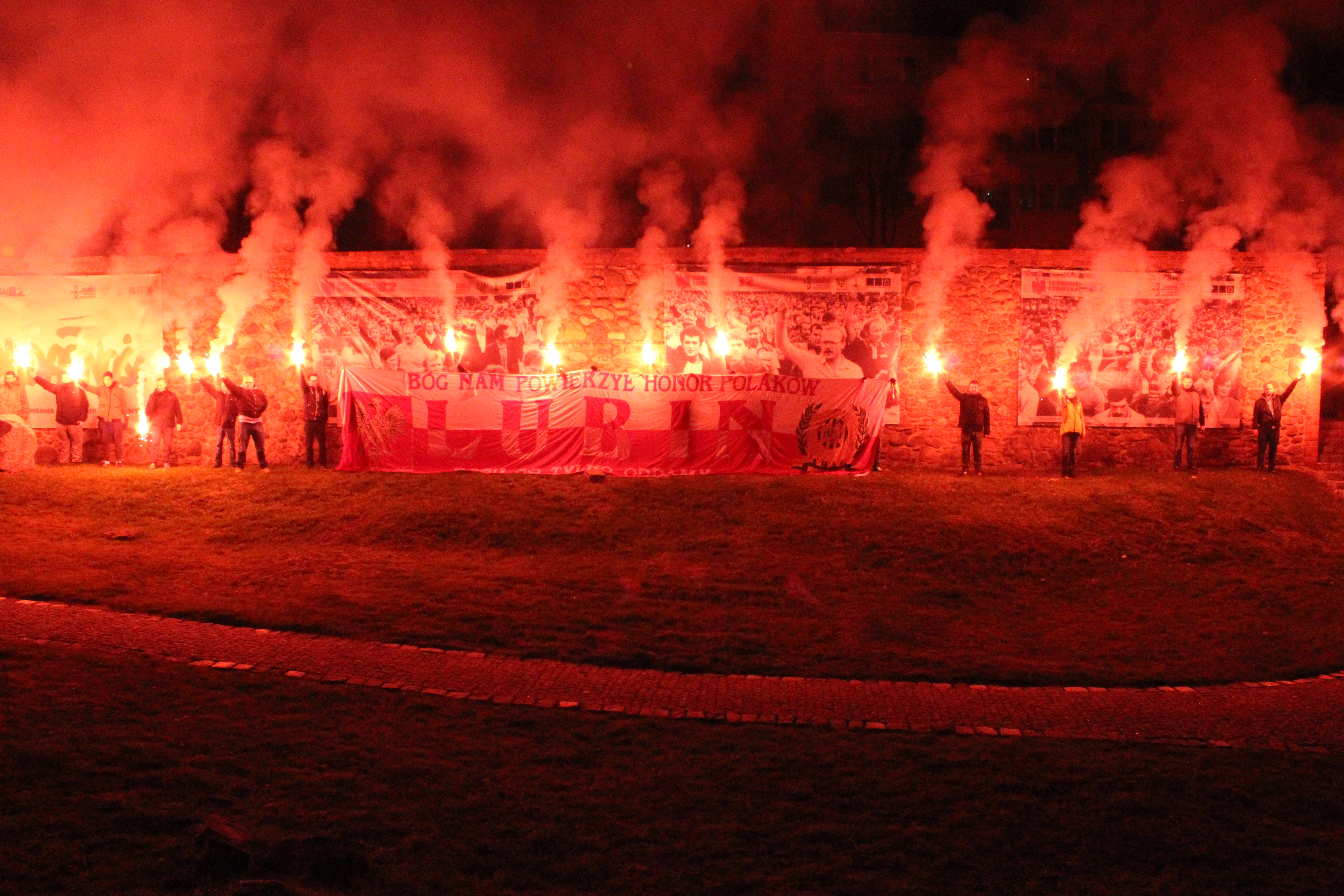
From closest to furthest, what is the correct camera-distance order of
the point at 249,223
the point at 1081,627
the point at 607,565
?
1. the point at 1081,627
2. the point at 607,565
3. the point at 249,223

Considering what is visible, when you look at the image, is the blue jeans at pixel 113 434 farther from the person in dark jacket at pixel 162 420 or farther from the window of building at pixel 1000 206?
the window of building at pixel 1000 206

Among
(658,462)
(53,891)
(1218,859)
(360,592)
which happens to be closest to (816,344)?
(658,462)

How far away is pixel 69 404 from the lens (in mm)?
17812

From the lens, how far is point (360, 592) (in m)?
9.62

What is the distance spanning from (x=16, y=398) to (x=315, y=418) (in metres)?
6.23

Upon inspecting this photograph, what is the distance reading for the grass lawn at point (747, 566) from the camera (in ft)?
27.6

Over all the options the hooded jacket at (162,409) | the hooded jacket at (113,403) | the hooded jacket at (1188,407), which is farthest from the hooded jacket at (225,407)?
the hooded jacket at (1188,407)

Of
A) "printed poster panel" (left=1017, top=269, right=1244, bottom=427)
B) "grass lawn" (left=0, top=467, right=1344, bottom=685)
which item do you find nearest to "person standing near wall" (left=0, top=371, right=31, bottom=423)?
"grass lawn" (left=0, top=467, right=1344, bottom=685)

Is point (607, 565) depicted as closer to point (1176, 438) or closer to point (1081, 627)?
point (1081, 627)

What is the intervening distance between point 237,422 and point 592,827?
13918 mm

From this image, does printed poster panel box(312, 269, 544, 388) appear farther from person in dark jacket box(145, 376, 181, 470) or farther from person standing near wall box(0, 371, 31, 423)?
person standing near wall box(0, 371, 31, 423)

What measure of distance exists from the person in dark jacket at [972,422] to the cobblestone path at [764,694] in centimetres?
873

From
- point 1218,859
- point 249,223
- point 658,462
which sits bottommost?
point 1218,859

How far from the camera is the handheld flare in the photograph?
1783 centimetres
